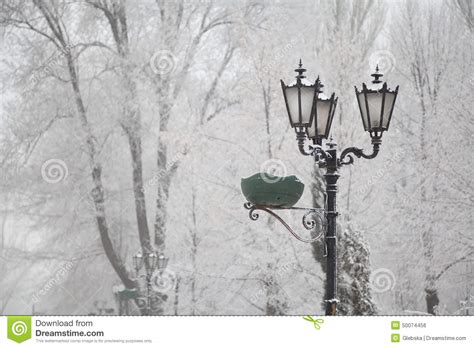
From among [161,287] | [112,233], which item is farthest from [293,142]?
[112,233]

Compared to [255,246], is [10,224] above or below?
above

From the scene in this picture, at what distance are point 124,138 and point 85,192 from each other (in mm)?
1495

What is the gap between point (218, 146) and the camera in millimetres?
13391

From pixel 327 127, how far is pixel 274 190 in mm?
631

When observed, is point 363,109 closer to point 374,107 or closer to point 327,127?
point 374,107

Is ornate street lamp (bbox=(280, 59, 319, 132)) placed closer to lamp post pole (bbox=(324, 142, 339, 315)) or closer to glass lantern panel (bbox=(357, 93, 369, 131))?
lamp post pole (bbox=(324, 142, 339, 315))

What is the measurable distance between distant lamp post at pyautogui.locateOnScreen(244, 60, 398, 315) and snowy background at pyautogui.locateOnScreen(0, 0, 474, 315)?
21.8 feet

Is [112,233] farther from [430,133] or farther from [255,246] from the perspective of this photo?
[430,133]

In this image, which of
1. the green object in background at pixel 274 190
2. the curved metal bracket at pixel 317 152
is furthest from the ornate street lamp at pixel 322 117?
the green object in background at pixel 274 190

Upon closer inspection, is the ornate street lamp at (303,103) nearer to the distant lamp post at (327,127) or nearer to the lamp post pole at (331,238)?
the distant lamp post at (327,127)

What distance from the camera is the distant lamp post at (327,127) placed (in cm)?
427

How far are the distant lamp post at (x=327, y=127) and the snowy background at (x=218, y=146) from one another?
261 inches

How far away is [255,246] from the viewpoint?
1230 centimetres
